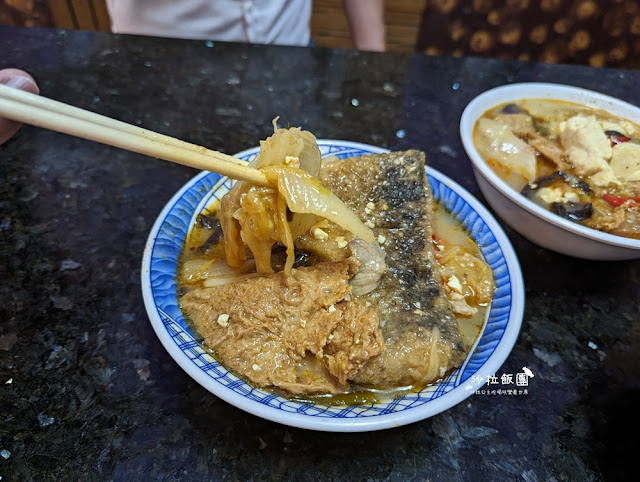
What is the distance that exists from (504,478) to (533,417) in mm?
247

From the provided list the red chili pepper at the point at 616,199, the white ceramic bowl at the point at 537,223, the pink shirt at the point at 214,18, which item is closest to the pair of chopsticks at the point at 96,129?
the white ceramic bowl at the point at 537,223

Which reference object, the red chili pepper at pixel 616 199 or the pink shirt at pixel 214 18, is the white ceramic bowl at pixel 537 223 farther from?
the pink shirt at pixel 214 18

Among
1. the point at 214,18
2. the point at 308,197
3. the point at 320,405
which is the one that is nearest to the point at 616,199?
the point at 308,197

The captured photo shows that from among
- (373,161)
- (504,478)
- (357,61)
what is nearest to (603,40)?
(357,61)

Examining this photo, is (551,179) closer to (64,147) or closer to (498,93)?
(498,93)

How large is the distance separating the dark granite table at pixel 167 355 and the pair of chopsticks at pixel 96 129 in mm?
754

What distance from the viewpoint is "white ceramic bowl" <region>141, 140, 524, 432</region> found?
3.84ft

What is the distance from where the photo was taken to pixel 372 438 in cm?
139

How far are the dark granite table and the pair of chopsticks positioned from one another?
2.47 ft

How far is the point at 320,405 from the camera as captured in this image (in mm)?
1286

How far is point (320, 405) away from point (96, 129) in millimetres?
943

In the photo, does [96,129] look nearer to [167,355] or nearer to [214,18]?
[167,355]

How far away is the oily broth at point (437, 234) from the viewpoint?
1.33 meters

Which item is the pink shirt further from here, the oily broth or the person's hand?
the oily broth
